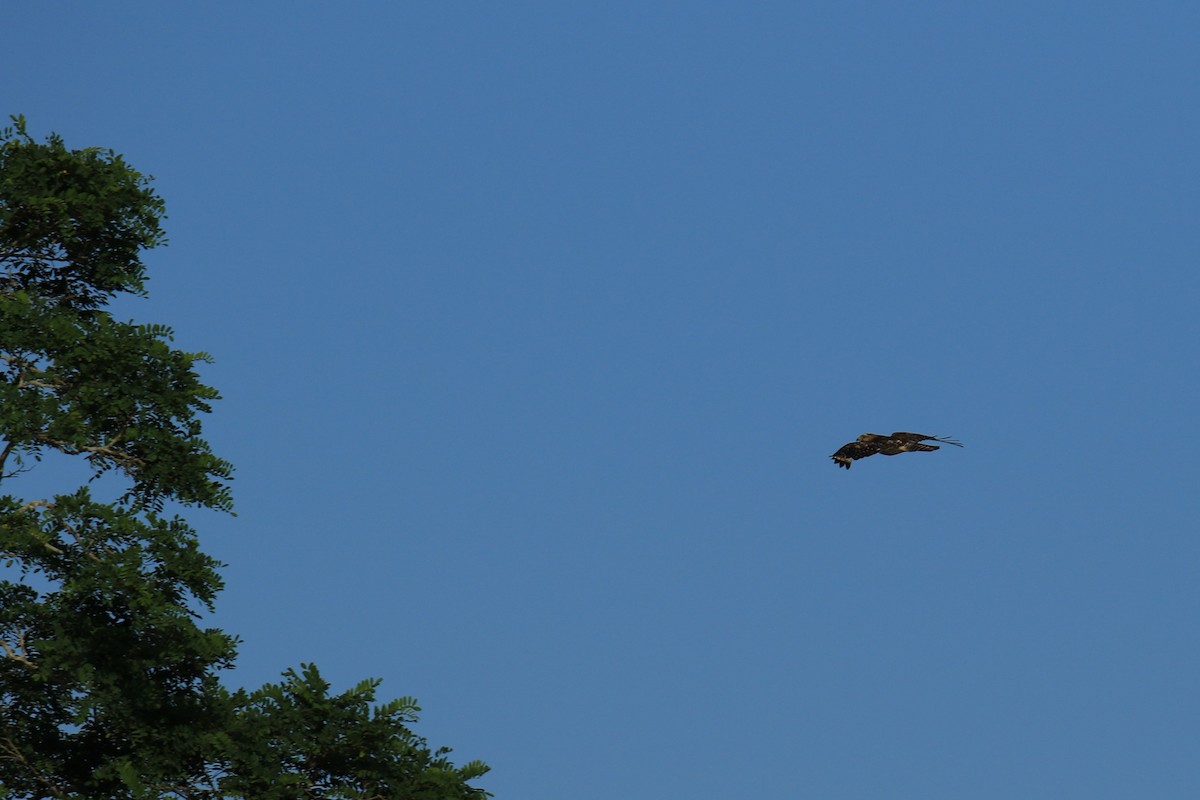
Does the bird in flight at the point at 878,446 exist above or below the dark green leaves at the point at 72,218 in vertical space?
below

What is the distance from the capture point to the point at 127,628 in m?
31.5

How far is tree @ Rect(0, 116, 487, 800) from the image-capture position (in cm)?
3102

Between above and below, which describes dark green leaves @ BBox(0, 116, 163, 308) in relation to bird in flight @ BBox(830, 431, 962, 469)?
above

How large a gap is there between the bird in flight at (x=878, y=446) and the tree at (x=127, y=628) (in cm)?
845

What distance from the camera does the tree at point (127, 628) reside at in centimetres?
3102

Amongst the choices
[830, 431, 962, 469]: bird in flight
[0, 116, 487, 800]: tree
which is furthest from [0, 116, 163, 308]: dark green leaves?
[830, 431, 962, 469]: bird in flight

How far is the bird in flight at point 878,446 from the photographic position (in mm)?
33094

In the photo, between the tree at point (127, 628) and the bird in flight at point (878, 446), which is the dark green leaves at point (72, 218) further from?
the bird in flight at point (878, 446)

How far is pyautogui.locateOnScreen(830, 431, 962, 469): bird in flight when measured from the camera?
3309cm

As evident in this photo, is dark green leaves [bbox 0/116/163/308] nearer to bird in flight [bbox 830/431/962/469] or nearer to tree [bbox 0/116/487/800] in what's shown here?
tree [bbox 0/116/487/800]

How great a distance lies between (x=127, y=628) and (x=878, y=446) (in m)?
13.0

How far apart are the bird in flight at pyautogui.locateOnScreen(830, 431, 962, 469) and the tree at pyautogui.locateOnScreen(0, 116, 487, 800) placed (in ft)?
27.7

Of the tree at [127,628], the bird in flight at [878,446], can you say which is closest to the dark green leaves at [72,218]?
the tree at [127,628]

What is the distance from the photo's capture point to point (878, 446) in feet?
109
